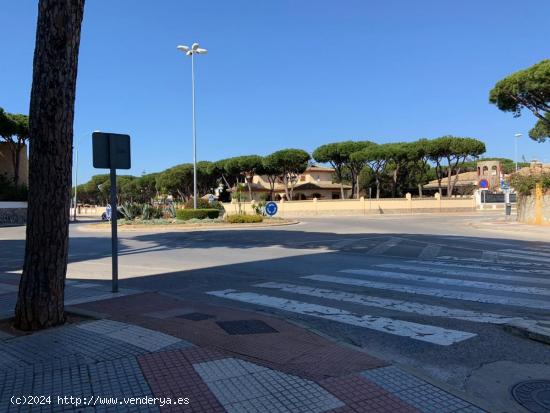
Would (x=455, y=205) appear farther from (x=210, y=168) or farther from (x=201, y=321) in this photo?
(x=201, y=321)

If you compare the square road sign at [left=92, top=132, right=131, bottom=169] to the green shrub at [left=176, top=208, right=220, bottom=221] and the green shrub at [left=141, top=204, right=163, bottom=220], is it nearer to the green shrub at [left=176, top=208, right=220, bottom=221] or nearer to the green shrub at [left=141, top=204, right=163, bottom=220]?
the green shrub at [left=176, top=208, right=220, bottom=221]

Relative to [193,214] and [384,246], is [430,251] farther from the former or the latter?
[193,214]

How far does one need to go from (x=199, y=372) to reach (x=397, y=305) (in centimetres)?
407

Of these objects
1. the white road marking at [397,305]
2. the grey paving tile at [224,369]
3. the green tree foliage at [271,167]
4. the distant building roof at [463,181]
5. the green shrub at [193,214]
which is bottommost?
the white road marking at [397,305]

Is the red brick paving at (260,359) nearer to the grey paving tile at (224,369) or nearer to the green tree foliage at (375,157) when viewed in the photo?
the grey paving tile at (224,369)

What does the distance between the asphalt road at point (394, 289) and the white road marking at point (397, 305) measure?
1cm

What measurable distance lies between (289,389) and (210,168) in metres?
77.6

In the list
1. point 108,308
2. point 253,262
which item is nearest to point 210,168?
point 253,262

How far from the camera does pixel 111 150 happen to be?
26.2 ft

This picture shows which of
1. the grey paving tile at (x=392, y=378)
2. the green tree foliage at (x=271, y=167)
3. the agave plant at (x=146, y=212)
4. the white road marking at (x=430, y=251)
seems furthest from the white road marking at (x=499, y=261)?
the green tree foliage at (x=271, y=167)

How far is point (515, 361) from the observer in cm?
499

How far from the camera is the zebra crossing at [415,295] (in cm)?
647

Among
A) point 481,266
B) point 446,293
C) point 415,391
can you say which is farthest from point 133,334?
point 481,266

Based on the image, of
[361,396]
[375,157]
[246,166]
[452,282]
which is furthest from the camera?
[246,166]
